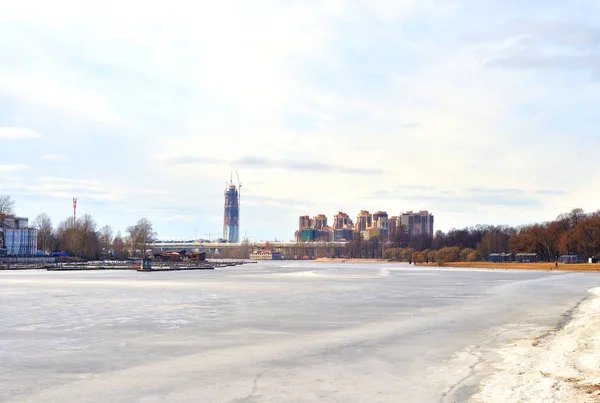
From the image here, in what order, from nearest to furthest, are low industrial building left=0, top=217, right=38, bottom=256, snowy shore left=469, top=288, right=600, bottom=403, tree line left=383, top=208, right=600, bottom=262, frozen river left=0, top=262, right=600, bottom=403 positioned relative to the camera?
snowy shore left=469, top=288, right=600, bottom=403 → frozen river left=0, top=262, right=600, bottom=403 → tree line left=383, top=208, right=600, bottom=262 → low industrial building left=0, top=217, right=38, bottom=256

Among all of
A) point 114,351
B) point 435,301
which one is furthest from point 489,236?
point 114,351

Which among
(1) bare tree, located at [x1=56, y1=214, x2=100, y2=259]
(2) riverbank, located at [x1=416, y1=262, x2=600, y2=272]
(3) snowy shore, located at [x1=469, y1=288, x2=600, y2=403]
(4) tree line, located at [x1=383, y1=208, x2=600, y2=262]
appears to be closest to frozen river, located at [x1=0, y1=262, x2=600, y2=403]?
(3) snowy shore, located at [x1=469, y1=288, x2=600, y2=403]

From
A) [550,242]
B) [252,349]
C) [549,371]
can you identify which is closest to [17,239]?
[550,242]

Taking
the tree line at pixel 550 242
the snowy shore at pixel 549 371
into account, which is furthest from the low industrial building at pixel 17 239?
the snowy shore at pixel 549 371

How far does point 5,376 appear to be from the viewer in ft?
49.5

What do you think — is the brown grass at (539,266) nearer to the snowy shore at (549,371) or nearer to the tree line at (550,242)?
the tree line at (550,242)

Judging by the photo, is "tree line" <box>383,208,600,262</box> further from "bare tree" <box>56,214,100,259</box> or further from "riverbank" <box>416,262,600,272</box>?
"bare tree" <box>56,214,100,259</box>

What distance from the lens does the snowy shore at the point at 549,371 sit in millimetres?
12812

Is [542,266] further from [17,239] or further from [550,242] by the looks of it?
[17,239]

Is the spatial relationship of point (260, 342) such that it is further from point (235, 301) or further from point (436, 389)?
point (235, 301)

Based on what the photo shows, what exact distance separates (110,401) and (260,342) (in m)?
8.66

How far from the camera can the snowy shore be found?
42.0ft

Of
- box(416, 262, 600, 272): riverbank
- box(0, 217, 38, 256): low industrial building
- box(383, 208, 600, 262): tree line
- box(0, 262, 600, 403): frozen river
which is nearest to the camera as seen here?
box(0, 262, 600, 403): frozen river

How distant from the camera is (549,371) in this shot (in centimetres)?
1555
